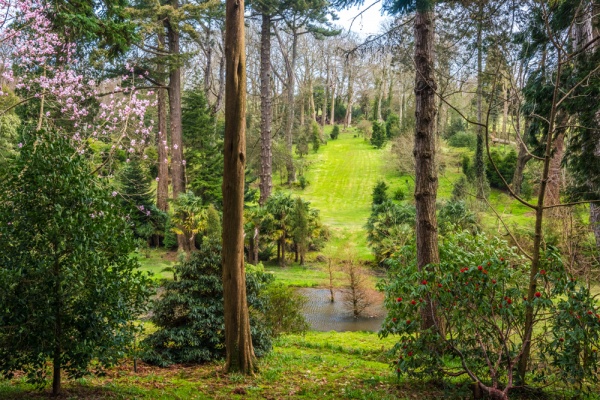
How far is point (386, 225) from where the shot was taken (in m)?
20.7

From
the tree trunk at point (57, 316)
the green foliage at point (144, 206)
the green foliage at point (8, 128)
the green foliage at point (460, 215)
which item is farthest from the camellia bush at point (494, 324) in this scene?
the green foliage at point (144, 206)

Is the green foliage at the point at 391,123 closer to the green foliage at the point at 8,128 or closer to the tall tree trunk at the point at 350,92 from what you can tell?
the tall tree trunk at the point at 350,92

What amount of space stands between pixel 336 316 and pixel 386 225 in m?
7.04

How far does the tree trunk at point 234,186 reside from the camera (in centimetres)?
576

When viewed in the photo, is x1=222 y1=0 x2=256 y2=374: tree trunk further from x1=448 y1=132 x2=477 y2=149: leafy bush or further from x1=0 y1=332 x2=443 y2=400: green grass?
x1=448 y1=132 x2=477 y2=149: leafy bush

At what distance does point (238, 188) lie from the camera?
5773mm

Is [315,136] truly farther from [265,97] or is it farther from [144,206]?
[144,206]

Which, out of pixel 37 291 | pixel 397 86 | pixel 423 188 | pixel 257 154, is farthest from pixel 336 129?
pixel 37 291

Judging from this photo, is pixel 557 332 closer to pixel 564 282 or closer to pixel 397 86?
pixel 564 282

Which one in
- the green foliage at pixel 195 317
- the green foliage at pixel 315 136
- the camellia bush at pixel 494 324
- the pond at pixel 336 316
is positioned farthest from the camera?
the green foliage at pixel 315 136

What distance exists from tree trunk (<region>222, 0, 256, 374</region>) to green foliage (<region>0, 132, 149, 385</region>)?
1.77 metres

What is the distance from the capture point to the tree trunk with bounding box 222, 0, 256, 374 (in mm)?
5758

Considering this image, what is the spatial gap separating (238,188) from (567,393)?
14.6 feet

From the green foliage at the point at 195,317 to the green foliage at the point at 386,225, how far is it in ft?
42.4
